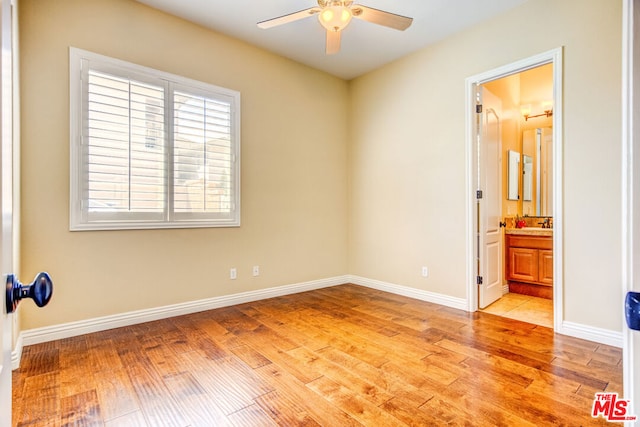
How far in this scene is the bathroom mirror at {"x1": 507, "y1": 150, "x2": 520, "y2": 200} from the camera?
14.8 ft

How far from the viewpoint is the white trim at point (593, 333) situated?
2.58m

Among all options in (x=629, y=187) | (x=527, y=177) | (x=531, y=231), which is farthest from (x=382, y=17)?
(x=527, y=177)

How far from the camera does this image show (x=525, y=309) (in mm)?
3617

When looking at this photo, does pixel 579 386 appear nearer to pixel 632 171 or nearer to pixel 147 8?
pixel 632 171

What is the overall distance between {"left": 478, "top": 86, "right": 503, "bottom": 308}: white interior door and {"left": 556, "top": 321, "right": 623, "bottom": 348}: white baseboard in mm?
830

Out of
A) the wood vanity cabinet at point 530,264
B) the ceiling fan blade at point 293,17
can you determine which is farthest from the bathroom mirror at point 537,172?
the ceiling fan blade at point 293,17

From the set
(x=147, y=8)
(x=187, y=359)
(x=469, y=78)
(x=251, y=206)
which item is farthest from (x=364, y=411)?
Answer: (x=147, y=8)

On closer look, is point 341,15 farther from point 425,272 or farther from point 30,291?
point 425,272

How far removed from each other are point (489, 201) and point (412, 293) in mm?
1427

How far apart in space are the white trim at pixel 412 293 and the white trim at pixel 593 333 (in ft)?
3.02

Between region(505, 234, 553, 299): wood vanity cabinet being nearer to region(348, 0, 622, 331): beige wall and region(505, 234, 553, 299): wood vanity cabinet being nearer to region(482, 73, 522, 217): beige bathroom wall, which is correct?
region(482, 73, 522, 217): beige bathroom wall

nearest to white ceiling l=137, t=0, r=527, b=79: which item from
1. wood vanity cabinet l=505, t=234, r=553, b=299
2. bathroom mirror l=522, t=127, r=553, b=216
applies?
bathroom mirror l=522, t=127, r=553, b=216

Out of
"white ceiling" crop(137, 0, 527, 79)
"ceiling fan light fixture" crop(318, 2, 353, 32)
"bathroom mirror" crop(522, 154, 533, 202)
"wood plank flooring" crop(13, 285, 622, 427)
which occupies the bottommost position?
"wood plank flooring" crop(13, 285, 622, 427)
